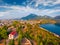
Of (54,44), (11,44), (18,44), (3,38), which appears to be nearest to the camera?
(11,44)

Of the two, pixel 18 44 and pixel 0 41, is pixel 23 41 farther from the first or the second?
pixel 0 41

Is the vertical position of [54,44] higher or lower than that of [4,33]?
lower

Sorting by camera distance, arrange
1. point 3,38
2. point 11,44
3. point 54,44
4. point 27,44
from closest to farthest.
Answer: point 11,44 → point 27,44 → point 54,44 → point 3,38

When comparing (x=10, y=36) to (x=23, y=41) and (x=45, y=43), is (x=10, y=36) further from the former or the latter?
(x=45, y=43)

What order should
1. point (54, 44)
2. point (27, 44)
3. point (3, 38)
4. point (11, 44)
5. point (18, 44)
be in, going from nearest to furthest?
point (11, 44) < point (18, 44) < point (27, 44) < point (54, 44) < point (3, 38)

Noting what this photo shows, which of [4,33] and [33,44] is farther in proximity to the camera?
[4,33]

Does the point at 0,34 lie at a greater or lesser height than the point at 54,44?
greater

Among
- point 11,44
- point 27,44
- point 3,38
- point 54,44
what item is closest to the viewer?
point 11,44

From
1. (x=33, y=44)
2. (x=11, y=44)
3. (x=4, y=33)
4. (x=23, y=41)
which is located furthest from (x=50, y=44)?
(x=4, y=33)

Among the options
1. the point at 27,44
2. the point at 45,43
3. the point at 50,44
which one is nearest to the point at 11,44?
the point at 27,44
